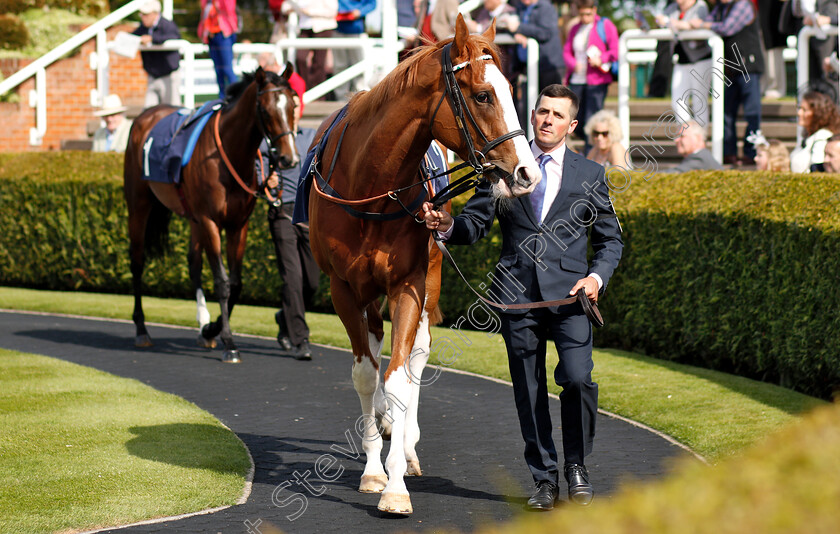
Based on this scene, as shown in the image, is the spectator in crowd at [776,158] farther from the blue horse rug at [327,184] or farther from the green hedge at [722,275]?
the blue horse rug at [327,184]

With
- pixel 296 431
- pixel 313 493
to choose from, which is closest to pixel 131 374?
pixel 296 431

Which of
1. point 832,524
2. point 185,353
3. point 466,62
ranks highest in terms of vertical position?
point 466,62

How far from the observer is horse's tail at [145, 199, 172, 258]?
1100 cm

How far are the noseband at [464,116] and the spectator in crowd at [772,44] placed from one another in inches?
371

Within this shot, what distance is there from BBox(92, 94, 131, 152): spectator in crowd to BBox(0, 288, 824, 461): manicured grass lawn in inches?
176

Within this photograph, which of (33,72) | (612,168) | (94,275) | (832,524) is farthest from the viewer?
(33,72)

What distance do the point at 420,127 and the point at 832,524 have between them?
3632mm

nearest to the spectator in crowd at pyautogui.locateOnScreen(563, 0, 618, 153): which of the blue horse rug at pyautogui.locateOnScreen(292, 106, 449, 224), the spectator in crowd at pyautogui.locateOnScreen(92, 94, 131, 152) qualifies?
the blue horse rug at pyautogui.locateOnScreen(292, 106, 449, 224)

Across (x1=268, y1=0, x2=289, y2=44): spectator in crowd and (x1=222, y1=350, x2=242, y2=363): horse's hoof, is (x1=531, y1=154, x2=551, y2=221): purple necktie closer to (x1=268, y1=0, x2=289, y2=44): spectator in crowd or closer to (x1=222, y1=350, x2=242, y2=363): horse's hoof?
(x1=222, y1=350, x2=242, y2=363): horse's hoof

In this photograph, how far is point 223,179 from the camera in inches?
369

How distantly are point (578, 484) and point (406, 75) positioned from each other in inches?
82.6

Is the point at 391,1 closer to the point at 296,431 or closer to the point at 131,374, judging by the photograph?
the point at 131,374

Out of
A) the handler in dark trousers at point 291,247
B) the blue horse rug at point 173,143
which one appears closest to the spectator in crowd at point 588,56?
the handler in dark trousers at point 291,247

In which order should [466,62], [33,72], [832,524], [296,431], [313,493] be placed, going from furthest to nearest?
[33,72]
[296,431]
[313,493]
[466,62]
[832,524]
